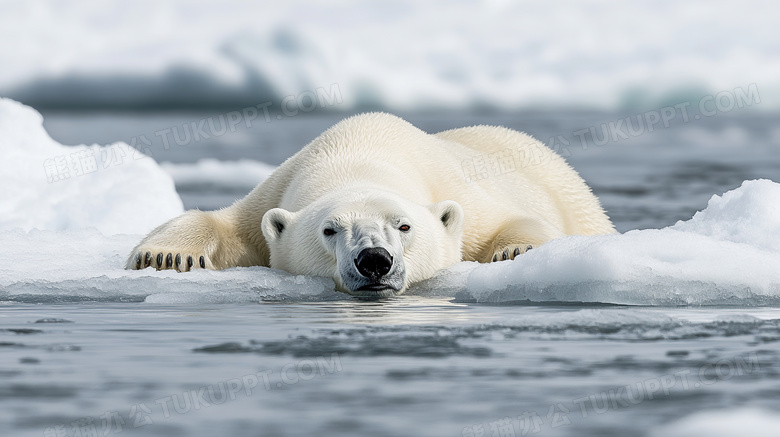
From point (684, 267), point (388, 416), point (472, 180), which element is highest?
point (472, 180)

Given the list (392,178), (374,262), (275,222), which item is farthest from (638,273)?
(275,222)

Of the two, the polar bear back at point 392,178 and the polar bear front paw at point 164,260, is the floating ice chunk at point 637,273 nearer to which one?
the polar bear back at point 392,178

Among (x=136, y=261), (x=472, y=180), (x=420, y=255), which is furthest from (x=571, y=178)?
(x=136, y=261)

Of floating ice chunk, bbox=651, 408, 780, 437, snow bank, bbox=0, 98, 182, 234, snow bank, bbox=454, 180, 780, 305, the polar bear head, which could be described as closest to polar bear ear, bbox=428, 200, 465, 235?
the polar bear head

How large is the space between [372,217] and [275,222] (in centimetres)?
72

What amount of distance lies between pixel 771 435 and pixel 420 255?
3223 mm

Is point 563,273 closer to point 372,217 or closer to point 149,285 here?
point 372,217

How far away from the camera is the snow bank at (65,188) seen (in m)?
9.15

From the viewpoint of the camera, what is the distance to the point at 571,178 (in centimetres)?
829

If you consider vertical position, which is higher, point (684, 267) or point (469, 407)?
point (684, 267)

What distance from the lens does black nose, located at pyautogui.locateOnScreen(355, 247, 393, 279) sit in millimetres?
5000

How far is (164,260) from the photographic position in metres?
6.01

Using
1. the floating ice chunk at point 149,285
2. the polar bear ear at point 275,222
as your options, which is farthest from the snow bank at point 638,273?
the polar bear ear at point 275,222

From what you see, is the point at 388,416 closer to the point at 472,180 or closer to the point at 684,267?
the point at 684,267
